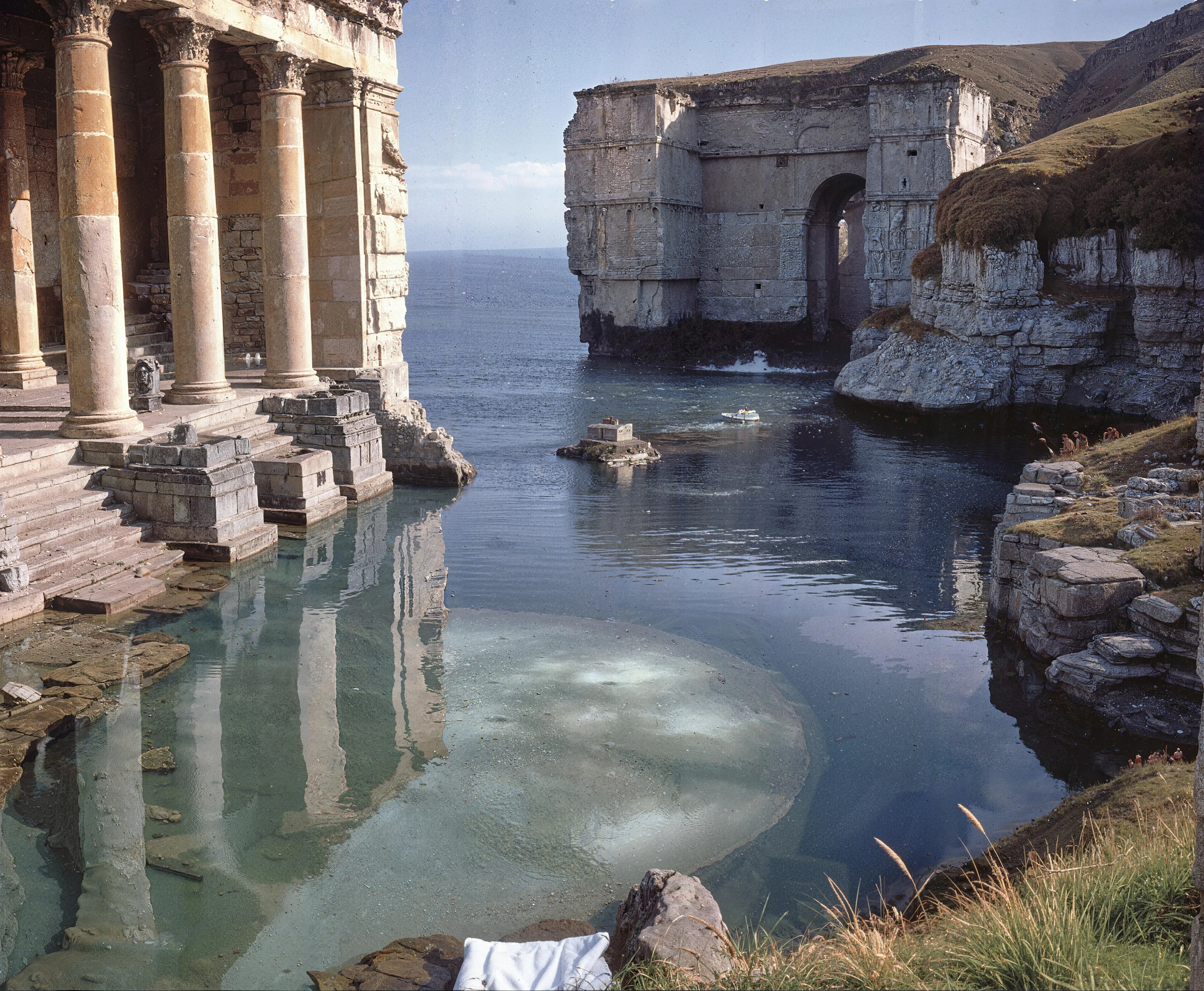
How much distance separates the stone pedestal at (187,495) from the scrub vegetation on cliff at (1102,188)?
22080 mm

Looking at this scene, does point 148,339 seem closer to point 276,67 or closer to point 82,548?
point 276,67

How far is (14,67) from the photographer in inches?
682

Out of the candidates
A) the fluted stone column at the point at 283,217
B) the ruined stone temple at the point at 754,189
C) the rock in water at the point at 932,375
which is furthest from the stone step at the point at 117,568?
the ruined stone temple at the point at 754,189

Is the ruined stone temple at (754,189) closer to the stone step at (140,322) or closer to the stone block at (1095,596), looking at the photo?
the stone step at (140,322)

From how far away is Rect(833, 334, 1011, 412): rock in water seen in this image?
29219mm

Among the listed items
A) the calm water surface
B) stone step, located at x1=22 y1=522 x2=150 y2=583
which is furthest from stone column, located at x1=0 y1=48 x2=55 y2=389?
the calm water surface

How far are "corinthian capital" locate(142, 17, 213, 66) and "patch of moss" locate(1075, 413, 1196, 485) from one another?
42.0 feet

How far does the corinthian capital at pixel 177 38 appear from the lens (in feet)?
49.2

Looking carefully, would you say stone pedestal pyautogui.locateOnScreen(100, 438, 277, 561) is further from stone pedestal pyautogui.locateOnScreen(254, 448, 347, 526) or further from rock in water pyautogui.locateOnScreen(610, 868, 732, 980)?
rock in water pyautogui.locateOnScreen(610, 868, 732, 980)

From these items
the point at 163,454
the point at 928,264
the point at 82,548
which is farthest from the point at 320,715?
the point at 928,264

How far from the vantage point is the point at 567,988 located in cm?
508

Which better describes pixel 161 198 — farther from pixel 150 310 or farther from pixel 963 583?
pixel 963 583

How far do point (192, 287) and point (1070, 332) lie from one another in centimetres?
2142

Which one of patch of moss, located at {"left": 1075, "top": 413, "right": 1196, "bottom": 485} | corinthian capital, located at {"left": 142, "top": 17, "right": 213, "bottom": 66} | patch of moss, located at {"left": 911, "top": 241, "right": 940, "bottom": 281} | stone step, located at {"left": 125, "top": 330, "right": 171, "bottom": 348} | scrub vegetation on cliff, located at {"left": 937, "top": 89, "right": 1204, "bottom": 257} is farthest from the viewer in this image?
patch of moss, located at {"left": 911, "top": 241, "right": 940, "bottom": 281}
